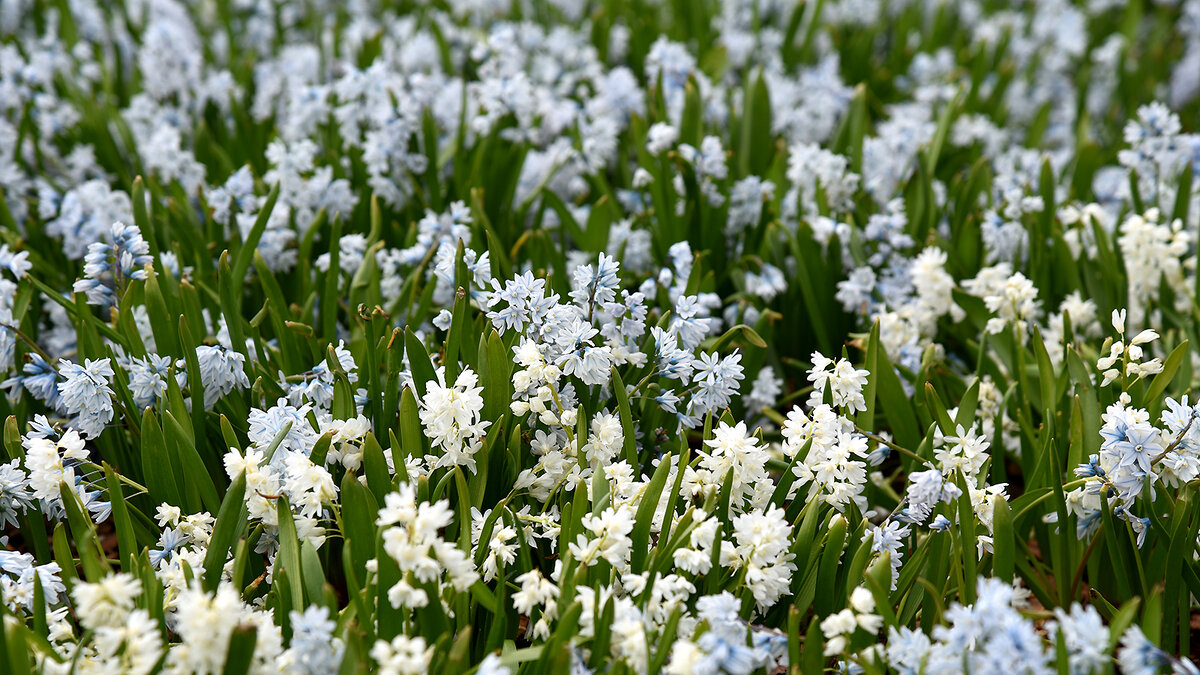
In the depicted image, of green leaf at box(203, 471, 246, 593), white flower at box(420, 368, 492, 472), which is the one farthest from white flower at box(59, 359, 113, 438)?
white flower at box(420, 368, 492, 472)

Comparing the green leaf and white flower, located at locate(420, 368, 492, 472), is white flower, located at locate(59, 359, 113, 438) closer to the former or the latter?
the green leaf

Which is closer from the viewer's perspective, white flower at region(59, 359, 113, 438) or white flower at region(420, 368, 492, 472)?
white flower at region(420, 368, 492, 472)

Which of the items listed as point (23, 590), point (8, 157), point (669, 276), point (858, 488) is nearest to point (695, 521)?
point (858, 488)

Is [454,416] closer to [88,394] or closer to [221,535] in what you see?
[221,535]

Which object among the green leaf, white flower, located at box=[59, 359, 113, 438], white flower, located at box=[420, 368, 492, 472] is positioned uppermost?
white flower, located at box=[59, 359, 113, 438]

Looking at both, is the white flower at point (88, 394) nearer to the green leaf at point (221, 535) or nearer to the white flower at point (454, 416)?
the green leaf at point (221, 535)

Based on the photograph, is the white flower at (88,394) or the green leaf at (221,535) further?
the white flower at (88,394)

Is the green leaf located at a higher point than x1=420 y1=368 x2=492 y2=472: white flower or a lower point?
lower

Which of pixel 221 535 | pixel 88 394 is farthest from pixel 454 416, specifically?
pixel 88 394

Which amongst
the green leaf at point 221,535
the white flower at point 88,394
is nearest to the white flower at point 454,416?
the green leaf at point 221,535

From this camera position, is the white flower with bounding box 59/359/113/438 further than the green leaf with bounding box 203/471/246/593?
Yes

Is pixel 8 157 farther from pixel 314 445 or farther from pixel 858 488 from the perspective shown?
pixel 858 488
